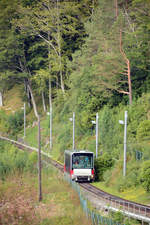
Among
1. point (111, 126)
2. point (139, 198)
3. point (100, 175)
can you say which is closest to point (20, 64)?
point (111, 126)

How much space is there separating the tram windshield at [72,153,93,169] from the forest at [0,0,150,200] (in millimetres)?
2021

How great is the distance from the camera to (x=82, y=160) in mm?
42719

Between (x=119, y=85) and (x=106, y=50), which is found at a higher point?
(x=106, y=50)

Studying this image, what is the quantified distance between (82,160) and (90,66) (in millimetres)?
24674

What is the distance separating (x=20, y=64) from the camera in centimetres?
8475

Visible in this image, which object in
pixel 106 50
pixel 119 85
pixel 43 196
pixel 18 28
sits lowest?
pixel 43 196

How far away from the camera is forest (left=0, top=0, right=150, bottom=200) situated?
1962 inches

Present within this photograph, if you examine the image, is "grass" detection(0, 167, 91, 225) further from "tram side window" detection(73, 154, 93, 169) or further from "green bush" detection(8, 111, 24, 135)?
"green bush" detection(8, 111, 24, 135)

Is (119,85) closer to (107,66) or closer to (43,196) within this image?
(107,66)

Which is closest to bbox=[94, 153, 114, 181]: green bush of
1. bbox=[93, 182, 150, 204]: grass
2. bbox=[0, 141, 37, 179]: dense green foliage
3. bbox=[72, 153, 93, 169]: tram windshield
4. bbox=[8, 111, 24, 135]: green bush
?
bbox=[72, 153, 93, 169]: tram windshield

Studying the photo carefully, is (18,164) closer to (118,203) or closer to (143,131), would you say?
(143,131)

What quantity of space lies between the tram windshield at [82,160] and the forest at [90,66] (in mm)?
2021

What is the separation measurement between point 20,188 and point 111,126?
1357 cm

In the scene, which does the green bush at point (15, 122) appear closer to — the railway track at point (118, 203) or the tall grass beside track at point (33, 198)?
the tall grass beside track at point (33, 198)
